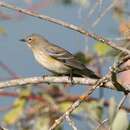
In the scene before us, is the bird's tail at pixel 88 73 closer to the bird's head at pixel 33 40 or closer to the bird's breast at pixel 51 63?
the bird's breast at pixel 51 63

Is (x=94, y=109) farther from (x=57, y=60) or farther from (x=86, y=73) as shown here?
(x=57, y=60)

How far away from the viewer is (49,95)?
4.27 meters

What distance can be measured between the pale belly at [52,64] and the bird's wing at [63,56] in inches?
1.2

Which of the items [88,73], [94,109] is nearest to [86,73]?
[88,73]

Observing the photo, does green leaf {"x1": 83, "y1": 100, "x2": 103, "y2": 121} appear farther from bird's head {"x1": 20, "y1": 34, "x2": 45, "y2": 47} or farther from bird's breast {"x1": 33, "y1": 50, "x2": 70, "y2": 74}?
bird's head {"x1": 20, "y1": 34, "x2": 45, "y2": 47}

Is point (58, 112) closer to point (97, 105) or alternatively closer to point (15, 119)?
point (15, 119)

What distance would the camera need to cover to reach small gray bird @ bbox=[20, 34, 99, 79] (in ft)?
12.3

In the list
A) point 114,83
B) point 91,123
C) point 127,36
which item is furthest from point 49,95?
point 114,83

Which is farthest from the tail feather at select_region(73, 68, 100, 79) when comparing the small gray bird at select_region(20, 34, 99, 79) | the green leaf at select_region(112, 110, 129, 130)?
the green leaf at select_region(112, 110, 129, 130)

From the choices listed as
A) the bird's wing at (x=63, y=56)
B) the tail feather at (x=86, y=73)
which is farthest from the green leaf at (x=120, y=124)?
the bird's wing at (x=63, y=56)

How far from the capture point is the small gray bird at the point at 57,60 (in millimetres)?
3742

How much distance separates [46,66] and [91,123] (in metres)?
0.96

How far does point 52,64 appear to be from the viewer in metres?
4.14

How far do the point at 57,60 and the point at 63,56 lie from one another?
6 centimetres
